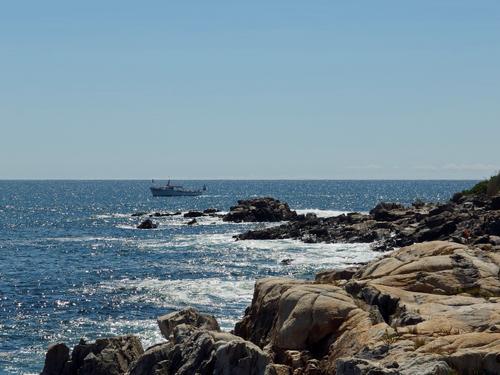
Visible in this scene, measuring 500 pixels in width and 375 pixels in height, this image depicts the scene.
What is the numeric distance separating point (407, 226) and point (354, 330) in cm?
6535

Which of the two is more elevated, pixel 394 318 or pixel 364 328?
pixel 394 318

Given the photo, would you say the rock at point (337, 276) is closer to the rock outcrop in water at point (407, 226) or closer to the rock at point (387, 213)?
the rock outcrop in water at point (407, 226)

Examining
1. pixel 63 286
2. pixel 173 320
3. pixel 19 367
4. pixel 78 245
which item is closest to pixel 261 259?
pixel 63 286

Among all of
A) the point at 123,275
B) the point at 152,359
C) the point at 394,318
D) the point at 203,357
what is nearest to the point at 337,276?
the point at 394,318

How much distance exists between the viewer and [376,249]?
78062 millimetres

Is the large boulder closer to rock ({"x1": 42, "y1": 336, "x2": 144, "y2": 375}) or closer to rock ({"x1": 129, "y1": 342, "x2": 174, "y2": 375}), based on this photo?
rock ({"x1": 129, "y1": 342, "x2": 174, "y2": 375})

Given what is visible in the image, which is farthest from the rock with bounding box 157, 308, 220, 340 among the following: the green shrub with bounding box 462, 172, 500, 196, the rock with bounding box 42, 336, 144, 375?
the green shrub with bounding box 462, 172, 500, 196

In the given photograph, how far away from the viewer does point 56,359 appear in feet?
103

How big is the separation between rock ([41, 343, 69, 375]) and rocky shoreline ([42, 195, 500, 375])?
0.04 m

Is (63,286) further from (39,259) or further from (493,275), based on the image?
(493,275)

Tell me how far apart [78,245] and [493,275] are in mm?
75554

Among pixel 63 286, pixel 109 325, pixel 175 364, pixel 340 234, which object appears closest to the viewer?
pixel 175 364

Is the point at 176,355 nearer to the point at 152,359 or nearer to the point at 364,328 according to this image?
the point at 152,359

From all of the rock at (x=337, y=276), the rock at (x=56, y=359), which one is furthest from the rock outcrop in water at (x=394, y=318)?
the rock at (x=56, y=359)
